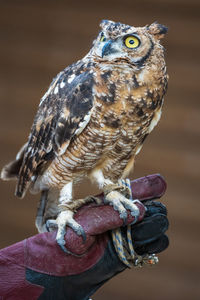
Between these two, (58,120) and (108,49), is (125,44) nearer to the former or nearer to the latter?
(108,49)

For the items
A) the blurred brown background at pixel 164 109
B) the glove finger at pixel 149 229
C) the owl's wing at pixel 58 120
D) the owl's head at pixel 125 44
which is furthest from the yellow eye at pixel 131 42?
the blurred brown background at pixel 164 109

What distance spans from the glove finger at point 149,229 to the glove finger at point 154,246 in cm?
2

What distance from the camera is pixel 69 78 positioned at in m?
1.75

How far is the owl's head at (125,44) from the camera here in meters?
1.61

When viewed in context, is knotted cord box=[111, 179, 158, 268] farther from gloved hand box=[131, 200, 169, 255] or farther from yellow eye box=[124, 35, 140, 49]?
yellow eye box=[124, 35, 140, 49]

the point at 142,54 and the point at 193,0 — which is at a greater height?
the point at 193,0

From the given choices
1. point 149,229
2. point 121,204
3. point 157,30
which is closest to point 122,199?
point 121,204

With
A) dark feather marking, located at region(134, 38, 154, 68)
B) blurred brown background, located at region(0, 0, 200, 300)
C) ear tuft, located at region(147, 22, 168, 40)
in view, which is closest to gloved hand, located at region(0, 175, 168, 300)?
dark feather marking, located at region(134, 38, 154, 68)

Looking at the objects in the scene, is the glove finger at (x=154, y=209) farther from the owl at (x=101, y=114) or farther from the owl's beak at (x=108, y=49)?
the owl's beak at (x=108, y=49)

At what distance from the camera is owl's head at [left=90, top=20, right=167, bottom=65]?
1.61m

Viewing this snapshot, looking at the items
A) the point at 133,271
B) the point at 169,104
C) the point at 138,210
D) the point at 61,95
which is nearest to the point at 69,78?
the point at 61,95

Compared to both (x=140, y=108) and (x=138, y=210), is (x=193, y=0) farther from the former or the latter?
(x=138, y=210)

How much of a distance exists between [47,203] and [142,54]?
748 millimetres

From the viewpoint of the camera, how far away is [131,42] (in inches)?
63.9
